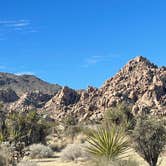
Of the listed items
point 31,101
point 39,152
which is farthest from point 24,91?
point 39,152

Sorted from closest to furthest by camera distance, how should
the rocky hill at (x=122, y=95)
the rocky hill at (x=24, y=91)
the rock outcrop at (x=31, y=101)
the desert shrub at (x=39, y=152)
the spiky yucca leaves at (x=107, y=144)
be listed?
the spiky yucca leaves at (x=107, y=144) → the desert shrub at (x=39, y=152) → the rocky hill at (x=122, y=95) → the rock outcrop at (x=31, y=101) → the rocky hill at (x=24, y=91)

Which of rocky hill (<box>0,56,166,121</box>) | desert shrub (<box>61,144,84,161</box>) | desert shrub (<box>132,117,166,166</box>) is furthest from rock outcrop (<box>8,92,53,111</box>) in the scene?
desert shrub (<box>132,117,166,166</box>)

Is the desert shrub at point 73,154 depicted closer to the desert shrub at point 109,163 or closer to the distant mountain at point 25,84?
the desert shrub at point 109,163

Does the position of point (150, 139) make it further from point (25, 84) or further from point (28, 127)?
point (25, 84)

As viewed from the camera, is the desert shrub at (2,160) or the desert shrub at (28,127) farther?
the desert shrub at (28,127)

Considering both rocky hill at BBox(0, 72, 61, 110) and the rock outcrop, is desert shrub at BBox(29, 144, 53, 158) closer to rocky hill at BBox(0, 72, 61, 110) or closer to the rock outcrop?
the rock outcrop

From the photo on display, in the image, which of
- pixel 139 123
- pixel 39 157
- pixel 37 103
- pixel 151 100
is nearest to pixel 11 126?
pixel 39 157

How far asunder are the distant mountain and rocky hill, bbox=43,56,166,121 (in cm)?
4441

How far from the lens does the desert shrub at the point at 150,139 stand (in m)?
18.0

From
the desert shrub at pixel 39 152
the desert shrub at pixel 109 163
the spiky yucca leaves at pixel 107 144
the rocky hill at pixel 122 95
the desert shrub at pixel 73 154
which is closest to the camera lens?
the desert shrub at pixel 109 163

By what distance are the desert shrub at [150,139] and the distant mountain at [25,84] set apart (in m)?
110

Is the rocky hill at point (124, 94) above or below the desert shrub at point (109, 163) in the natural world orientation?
above

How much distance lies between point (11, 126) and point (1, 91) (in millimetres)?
70256

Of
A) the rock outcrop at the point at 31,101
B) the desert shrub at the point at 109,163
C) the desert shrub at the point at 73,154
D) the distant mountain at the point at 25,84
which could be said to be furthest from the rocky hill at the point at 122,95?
the desert shrub at the point at 109,163
